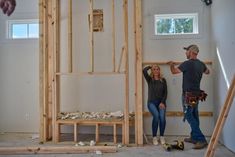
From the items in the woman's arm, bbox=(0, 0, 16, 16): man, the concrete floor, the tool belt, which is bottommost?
the concrete floor

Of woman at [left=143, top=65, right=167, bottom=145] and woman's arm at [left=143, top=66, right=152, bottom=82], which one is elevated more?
woman's arm at [left=143, top=66, right=152, bottom=82]

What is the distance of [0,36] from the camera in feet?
20.1

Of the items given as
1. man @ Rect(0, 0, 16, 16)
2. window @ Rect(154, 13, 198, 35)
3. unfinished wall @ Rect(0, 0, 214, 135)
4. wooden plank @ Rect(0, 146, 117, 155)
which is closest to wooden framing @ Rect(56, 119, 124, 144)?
wooden plank @ Rect(0, 146, 117, 155)

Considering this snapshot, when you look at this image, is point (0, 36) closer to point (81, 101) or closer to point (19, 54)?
point (19, 54)

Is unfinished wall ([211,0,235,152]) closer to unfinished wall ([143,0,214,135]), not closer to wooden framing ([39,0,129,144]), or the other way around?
unfinished wall ([143,0,214,135])

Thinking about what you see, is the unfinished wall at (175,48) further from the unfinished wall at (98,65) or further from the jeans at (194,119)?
the jeans at (194,119)

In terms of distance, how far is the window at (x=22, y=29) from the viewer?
6.10 meters

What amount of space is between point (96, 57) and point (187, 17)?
1972mm

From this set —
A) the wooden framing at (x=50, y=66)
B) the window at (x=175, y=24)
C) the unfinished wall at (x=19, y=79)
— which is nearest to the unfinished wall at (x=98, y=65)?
the unfinished wall at (x=19, y=79)

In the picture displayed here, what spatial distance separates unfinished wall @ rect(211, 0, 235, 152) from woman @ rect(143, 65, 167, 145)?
0.97 meters

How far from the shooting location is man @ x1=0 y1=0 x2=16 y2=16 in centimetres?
546

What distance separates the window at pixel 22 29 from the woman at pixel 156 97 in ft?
8.25

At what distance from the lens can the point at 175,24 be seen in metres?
5.79

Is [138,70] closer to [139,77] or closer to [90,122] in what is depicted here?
[139,77]
